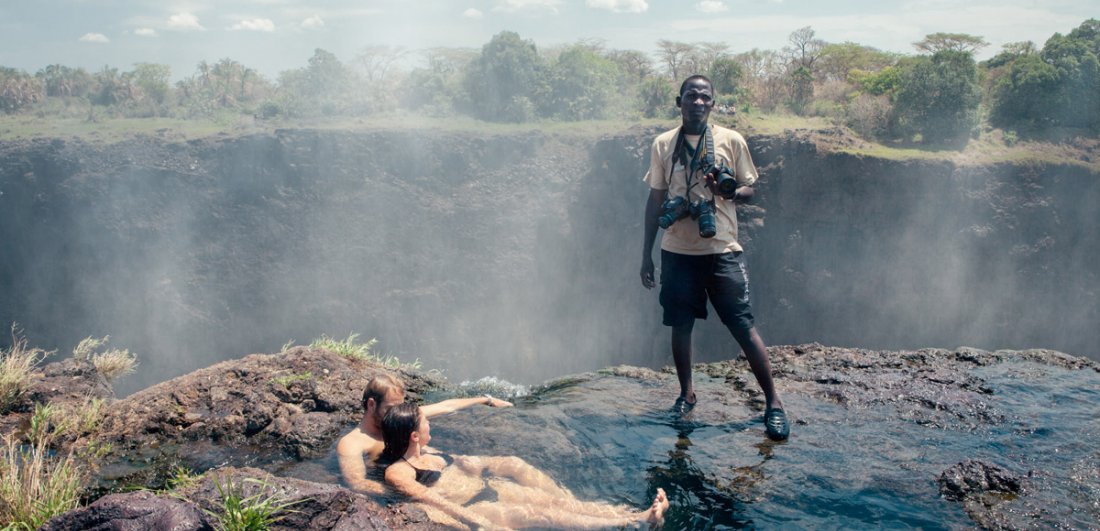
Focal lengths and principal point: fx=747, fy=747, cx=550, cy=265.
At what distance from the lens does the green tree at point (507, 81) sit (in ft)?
65.9

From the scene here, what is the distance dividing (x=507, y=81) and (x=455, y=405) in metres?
16.8

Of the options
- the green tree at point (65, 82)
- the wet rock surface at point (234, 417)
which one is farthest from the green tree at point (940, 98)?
the green tree at point (65, 82)

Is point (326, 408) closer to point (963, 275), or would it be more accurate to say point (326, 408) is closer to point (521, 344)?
point (521, 344)

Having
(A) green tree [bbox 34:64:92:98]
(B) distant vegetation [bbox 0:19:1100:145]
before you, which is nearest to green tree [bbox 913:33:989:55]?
(B) distant vegetation [bbox 0:19:1100:145]

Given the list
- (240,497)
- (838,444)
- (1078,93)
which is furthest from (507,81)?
(240,497)

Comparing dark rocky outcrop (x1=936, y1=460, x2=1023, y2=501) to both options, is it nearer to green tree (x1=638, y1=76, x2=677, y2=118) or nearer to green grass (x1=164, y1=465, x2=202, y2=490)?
green grass (x1=164, y1=465, x2=202, y2=490)

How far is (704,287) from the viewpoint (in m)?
4.13

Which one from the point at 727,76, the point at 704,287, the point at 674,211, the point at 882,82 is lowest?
the point at 704,287

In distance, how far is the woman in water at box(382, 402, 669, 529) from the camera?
3.08 m

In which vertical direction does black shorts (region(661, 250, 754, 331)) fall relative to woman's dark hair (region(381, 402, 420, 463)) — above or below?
above

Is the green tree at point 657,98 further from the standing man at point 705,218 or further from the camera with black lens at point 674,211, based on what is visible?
the camera with black lens at point 674,211

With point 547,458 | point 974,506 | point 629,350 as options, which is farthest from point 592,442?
point 629,350

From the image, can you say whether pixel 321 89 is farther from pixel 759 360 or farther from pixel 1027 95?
pixel 759 360

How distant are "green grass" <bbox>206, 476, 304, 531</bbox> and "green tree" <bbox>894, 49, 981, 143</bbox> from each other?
16.6 metres
